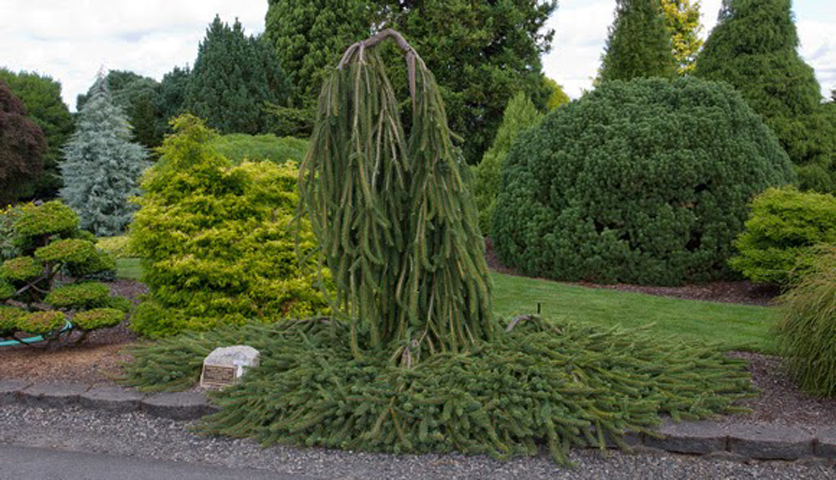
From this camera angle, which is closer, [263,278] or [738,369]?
[738,369]

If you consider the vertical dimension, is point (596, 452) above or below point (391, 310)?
below

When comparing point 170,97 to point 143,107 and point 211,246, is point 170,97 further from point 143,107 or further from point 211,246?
point 211,246

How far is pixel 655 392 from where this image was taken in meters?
4.46

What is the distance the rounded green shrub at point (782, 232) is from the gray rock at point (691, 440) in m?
4.66

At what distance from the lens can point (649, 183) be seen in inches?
365

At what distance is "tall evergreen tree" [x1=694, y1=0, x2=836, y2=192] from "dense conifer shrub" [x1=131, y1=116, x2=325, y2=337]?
10676 mm

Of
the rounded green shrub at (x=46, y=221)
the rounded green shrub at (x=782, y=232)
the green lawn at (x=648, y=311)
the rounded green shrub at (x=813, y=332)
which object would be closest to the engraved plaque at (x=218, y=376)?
the rounded green shrub at (x=46, y=221)

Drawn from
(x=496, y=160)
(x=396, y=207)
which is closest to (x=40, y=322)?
(x=396, y=207)

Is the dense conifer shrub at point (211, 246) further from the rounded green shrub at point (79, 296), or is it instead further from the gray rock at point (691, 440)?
the gray rock at point (691, 440)

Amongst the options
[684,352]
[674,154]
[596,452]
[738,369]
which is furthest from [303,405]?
[674,154]

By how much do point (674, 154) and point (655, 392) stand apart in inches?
213

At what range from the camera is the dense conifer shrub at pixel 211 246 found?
6.18 m

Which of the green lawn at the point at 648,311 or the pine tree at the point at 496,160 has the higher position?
the pine tree at the point at 496,160

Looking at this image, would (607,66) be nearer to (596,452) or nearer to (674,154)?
(674,154)
